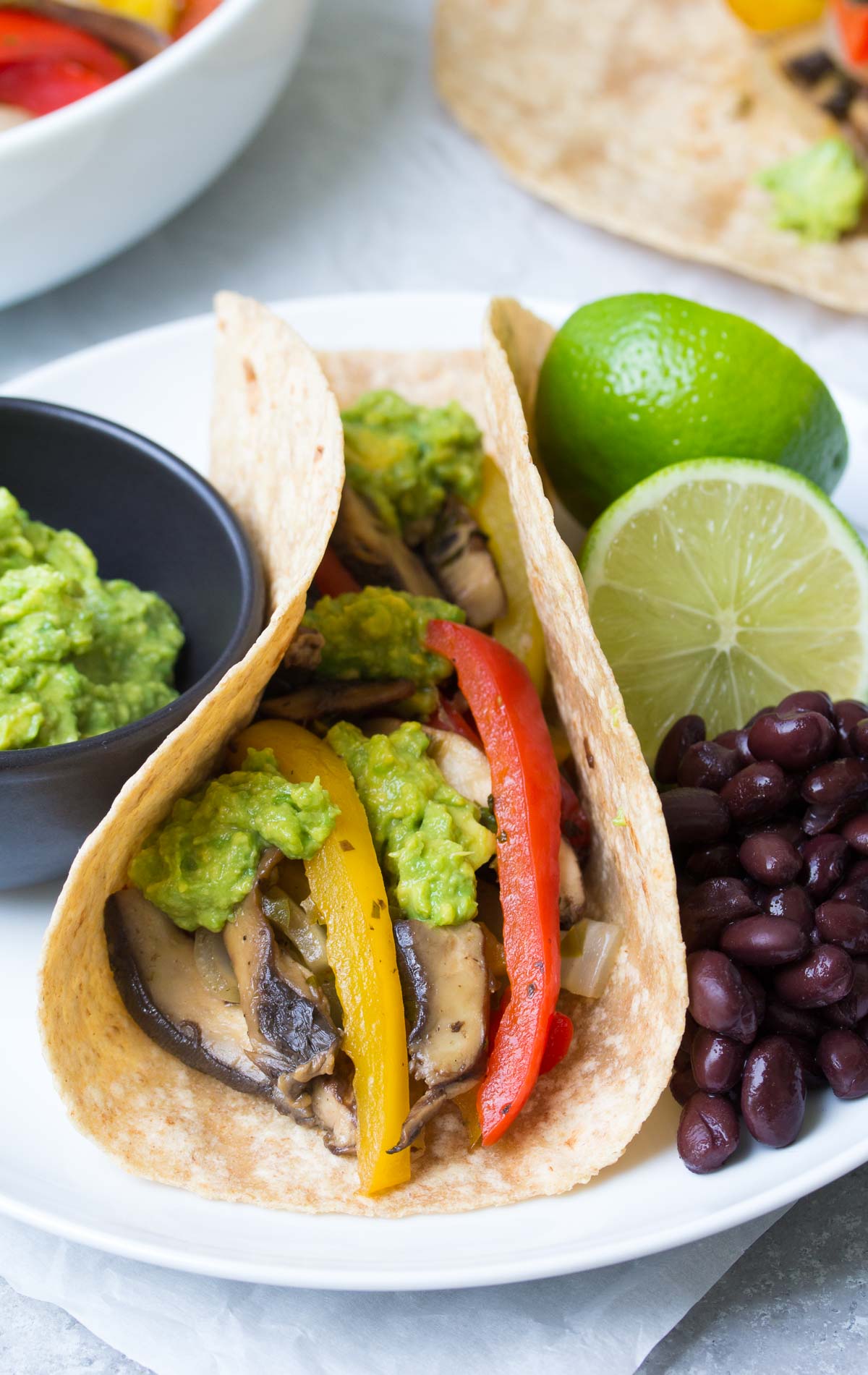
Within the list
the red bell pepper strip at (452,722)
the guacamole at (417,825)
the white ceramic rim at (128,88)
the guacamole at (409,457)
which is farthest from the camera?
the white ceramic rim at (128,88)

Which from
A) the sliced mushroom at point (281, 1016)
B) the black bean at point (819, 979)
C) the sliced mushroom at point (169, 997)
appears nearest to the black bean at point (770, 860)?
the black bean at point (819, 979)

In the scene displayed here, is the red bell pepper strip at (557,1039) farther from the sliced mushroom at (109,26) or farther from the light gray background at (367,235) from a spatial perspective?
the sliced mushroom at (109,26)

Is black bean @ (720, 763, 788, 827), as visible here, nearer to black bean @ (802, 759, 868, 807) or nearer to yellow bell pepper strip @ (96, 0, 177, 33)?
black bean @ (802, 759, 868, 807)

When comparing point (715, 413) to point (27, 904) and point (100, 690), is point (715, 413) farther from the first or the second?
point (27, 904)

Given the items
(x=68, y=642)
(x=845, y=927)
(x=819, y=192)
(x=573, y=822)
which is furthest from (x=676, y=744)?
(x=819, y=192)

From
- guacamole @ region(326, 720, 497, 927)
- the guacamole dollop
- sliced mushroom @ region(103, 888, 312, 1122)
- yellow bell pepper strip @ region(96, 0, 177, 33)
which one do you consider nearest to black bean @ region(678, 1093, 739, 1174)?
guacamole @ region(326, 720, 497, 927)

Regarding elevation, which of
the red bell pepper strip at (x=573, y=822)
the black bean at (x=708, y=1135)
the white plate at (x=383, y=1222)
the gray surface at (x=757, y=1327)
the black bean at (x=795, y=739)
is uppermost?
the black bean at (x=795, y=739)

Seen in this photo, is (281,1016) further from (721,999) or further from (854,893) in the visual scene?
(854,893)

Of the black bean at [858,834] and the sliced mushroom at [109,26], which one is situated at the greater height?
the sliced mushroom at [109,26]
